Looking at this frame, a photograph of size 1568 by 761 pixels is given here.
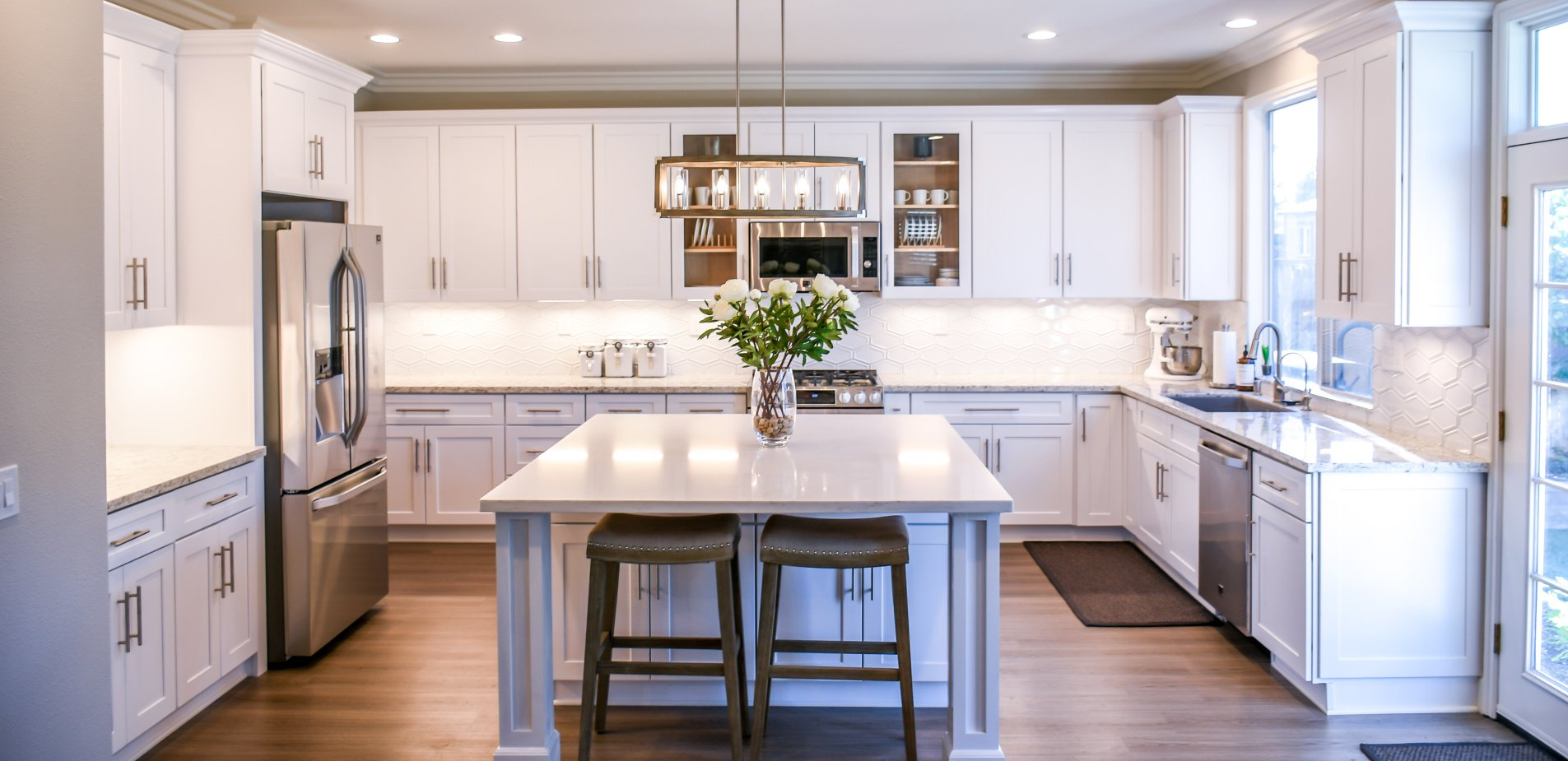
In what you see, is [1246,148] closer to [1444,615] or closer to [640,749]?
[1444,615]

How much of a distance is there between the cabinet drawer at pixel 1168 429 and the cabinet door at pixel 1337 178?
2.64ft

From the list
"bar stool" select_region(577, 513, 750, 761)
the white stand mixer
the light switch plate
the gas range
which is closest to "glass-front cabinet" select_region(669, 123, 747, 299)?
the gas range

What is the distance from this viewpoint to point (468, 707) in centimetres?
377

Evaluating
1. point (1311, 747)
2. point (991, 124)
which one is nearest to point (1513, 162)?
point (1311, 747)

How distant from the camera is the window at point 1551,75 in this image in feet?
11.0

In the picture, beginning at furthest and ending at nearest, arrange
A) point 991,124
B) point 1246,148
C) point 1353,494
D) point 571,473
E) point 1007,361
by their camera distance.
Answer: point 1007,361
point 991,124
point 1246,148
point 1353,494
point 571,473

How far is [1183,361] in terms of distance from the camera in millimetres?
6012

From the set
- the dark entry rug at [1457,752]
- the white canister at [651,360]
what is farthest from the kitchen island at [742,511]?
the white canister at [651,360]

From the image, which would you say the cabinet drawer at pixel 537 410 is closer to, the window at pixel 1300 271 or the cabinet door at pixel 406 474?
the cabinet door at pixel 406 474

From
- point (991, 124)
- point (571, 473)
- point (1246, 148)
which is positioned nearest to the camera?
point (571, 473)

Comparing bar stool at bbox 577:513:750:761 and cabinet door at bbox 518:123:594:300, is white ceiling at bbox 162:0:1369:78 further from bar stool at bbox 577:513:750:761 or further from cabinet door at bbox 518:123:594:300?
bar stool at bbox 577:513:750:761

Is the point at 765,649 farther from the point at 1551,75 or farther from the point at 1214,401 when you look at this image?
the point at 1214,401

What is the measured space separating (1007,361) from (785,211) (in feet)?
10.1

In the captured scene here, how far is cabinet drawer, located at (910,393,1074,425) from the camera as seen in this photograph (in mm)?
5910
